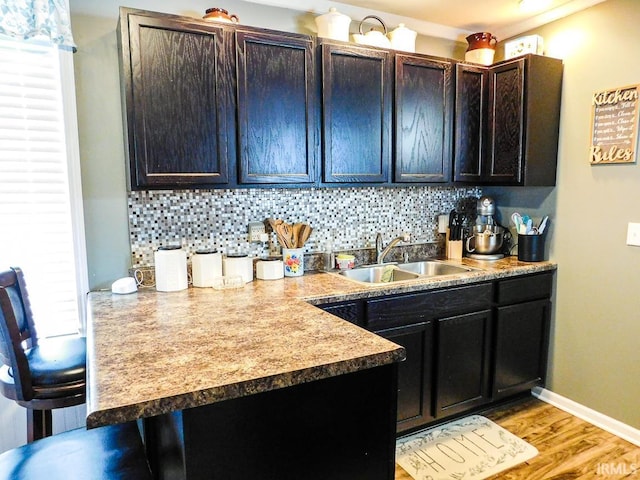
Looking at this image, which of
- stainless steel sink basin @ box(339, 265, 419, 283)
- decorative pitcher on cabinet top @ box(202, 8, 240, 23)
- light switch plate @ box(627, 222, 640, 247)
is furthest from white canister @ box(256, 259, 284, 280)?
light switch plate @ box(627, 222, 640, 247)

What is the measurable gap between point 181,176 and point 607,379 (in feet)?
8.90

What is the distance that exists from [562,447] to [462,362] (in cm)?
68

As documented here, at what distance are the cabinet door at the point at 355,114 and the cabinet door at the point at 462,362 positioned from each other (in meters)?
0.98

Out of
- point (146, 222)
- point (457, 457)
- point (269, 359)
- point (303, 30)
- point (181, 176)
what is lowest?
point (457, 457)

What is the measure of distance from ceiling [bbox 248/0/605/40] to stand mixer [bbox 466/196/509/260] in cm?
121

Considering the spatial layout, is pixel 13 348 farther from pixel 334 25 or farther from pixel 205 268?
pixel 334 25

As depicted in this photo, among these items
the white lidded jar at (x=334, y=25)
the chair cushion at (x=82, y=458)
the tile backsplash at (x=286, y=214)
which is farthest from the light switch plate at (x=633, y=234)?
the chair cushion at (x=82, y=458)

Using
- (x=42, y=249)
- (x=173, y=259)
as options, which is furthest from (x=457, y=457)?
(x=42, y=249)

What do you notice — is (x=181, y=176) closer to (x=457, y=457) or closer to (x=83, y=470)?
(x=83, y=470)

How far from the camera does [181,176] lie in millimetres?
1983

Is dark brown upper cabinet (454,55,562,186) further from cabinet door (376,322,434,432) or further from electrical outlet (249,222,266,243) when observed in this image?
electrical outlet (249,222,266,243)

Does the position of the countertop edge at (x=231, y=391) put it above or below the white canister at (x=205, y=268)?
below

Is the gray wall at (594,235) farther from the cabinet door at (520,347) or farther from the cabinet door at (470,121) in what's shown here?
the cabinet door at (470,121)

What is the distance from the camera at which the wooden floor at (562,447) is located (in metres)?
2.10
